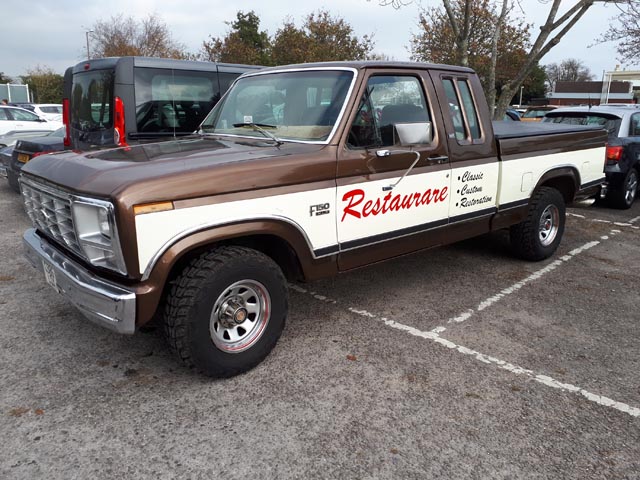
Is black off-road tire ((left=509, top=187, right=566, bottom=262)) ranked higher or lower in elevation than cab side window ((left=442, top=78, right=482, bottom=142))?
lower

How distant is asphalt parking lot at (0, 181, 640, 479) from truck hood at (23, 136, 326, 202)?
48.9 inches

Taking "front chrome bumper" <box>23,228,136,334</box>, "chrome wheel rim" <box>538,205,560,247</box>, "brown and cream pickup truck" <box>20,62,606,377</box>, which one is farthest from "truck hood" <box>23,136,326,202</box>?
"chrome wheel rim" <box>538,205,560,247</box>

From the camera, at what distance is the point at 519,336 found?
395 cm

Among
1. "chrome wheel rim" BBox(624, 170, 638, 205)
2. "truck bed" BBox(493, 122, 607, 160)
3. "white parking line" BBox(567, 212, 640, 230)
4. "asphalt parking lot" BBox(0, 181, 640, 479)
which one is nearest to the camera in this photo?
"asphalt parking lot" BBox(0, 181, 640, 479)

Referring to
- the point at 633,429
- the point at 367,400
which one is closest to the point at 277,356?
the point at 367,400

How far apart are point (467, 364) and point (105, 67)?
19.2 ft

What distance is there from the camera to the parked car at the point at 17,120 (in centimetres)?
1450

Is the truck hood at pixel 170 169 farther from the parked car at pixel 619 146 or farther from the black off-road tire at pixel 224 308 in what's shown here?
the parked car at pixel 619 146

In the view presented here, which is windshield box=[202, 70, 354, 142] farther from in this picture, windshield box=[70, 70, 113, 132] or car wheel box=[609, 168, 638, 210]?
car wheel box=[609, 168, 638, 210]

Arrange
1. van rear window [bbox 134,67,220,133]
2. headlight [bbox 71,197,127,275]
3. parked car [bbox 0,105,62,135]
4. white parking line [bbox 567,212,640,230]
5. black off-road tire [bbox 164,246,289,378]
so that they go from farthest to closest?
parked car [bbox 0,105,62,135]
white parking line [bbox 567,212,640,230]
van rear window [bbox 134,67,220,133]
black off-road tire [bbox 164,246,289,378]
headlight [bbox 71,197,127,275]

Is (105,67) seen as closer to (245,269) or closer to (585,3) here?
(245,269)

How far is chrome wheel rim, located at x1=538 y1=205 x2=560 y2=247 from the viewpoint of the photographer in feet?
18.6

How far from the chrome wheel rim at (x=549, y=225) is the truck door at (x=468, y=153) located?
118cm

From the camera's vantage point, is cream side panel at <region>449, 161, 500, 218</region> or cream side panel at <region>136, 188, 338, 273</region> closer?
cream side panel at <region>136, 188, 338, 273</region>
